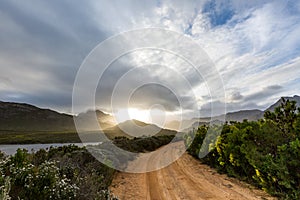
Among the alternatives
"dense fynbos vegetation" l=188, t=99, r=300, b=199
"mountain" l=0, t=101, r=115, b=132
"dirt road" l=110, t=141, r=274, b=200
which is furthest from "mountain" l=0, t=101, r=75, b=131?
"dense fynbos vegetation" l=188, t=99, r=300, b=199

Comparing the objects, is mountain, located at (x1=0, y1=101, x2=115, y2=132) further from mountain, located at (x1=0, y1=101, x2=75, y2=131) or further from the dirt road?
the dirt road

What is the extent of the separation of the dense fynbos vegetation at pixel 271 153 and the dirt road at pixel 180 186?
60cm

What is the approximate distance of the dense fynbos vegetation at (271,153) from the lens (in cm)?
614

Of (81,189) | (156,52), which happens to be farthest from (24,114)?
(81,189)

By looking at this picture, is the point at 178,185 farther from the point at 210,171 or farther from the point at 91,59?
the point at 91,59

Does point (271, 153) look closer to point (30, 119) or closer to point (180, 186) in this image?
point (180, 186)

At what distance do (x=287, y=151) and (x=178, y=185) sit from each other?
4634mm

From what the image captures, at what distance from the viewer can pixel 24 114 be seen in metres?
154

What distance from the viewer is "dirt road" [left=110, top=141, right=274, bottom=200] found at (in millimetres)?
7746

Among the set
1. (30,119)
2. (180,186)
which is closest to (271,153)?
(180,186)

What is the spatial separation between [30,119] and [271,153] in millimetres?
162490

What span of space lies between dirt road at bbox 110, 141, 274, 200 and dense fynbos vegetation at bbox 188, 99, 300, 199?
600 millimetres

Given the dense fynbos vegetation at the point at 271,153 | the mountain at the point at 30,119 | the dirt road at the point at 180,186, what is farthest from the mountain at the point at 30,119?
the dense fynbos vegetation at the point at 271,153

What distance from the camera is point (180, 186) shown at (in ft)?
29.9
